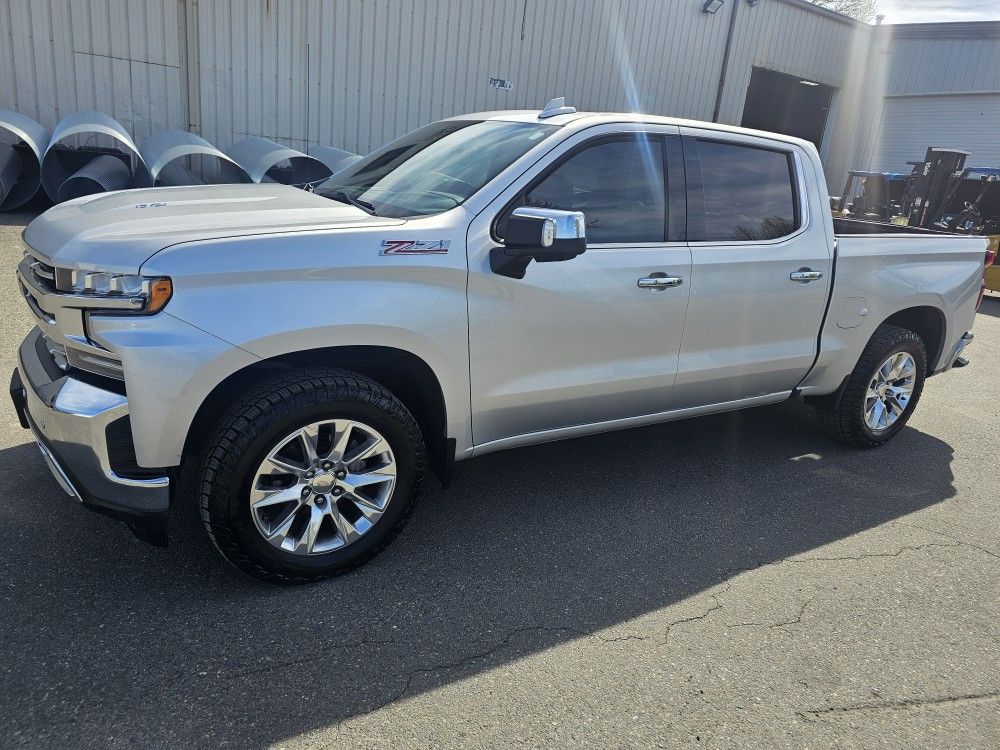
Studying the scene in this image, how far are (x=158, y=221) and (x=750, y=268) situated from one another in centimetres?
284

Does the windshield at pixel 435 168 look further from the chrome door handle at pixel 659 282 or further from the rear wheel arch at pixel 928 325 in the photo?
Answer: the rear wheel arch at pixel 928 325

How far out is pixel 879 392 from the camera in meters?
4.91

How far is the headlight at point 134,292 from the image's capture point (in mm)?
2504

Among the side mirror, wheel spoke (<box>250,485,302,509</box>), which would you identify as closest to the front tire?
wheel spoke (<box>250,485,302,509</box>)

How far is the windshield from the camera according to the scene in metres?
3.33

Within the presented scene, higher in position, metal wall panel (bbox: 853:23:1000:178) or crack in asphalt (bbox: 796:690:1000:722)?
metal wall panel (bbox: 853:23:1000:178)

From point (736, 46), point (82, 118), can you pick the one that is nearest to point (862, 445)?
point (82, 118)

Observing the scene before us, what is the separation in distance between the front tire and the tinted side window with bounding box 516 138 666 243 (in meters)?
1.20

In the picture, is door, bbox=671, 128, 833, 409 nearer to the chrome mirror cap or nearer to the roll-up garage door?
the chrome mirror cap

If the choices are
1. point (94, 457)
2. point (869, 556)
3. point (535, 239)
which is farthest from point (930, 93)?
point (94, 457)

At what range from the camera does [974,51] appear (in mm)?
22359

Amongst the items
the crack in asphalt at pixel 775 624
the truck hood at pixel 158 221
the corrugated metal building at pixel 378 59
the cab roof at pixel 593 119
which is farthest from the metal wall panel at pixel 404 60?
the crack in asphalt at pixel 775 624

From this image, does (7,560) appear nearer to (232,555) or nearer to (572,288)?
(232,555)

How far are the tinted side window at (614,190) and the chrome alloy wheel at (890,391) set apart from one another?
7.06ft
